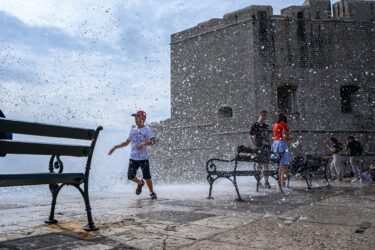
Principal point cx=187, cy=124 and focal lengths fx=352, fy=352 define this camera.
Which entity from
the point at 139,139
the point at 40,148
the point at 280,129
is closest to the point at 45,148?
the point at 40,148

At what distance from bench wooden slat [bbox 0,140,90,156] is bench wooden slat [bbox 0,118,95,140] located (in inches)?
3.5

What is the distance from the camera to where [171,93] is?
19.9 metres

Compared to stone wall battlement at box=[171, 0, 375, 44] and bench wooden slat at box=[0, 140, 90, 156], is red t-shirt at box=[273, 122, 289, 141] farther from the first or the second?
stone wall battlement at box=[171, 0, 375, 44]

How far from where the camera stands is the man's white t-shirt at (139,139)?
6008 millimetres

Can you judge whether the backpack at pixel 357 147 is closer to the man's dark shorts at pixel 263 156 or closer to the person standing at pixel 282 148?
the person standing at pixel 282 148

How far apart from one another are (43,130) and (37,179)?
380 mm

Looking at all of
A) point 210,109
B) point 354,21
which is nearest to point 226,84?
point 210,109

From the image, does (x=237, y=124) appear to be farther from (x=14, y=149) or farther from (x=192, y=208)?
(x=14, y=149)

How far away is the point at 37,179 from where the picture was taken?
2711mm

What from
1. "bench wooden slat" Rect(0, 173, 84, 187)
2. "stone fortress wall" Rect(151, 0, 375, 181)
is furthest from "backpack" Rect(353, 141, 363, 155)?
"bench wooden slat" Rect(0, 173, 84, 187)

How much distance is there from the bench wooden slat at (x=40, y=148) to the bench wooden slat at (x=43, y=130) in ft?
0.29

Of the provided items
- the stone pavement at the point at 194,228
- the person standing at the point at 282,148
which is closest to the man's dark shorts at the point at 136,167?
Result: the stone pavement at the point at 194,228

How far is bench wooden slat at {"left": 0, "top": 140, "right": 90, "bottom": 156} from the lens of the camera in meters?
2.54

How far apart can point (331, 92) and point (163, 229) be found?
52.0 feet
